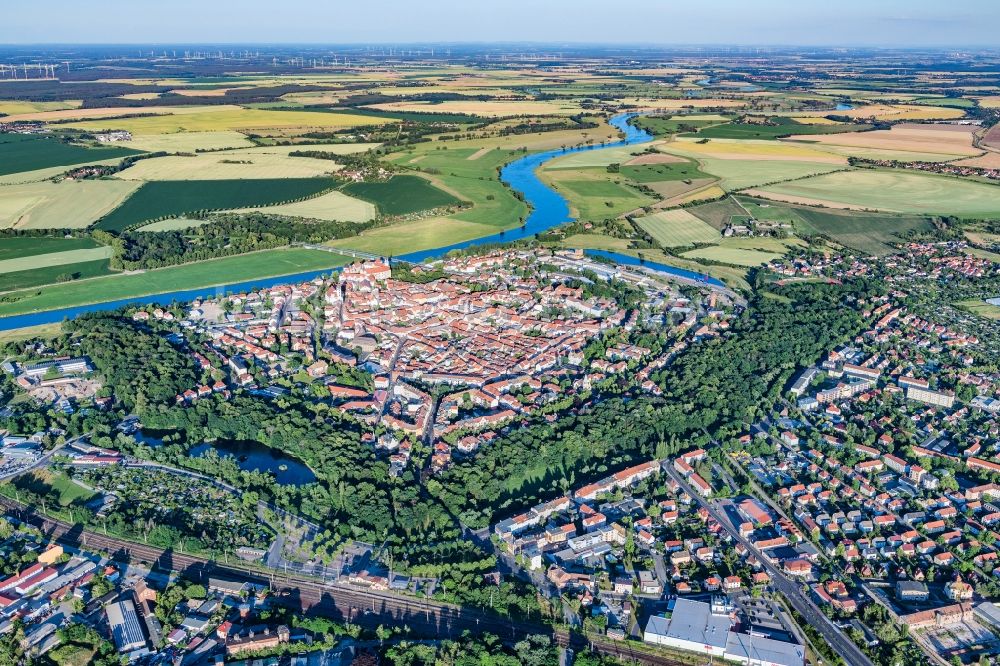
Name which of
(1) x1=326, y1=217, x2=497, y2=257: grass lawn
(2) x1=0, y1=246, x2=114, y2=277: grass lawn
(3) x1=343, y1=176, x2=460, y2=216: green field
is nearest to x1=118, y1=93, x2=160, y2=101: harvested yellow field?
(3) x1=343, y1=176, x2=460, y2=216: green field

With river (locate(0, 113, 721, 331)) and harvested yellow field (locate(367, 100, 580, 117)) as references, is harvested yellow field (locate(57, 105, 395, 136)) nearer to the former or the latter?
harvested yellow field (locate(367, 100, 580, 117))

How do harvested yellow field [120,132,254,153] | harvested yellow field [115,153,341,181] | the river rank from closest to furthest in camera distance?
the river
harvested yellow field [115,153,341,181]
harvested yellow field [120,132,254,153]

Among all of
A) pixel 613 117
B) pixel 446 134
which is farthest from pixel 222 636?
pixel 613 117

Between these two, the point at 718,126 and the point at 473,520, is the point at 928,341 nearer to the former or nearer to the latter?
the point at 473,520

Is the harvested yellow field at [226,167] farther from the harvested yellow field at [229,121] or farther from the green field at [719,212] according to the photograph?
the green field at [719,212]

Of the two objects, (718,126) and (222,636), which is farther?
(718,126)

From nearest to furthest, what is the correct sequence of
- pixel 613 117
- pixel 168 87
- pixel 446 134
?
pixel 446 134
pixel 613 117
pixel 168 87

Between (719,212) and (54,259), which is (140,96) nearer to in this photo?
(54,259)

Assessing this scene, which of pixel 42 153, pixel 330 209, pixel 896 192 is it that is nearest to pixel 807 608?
pixel 330 209
